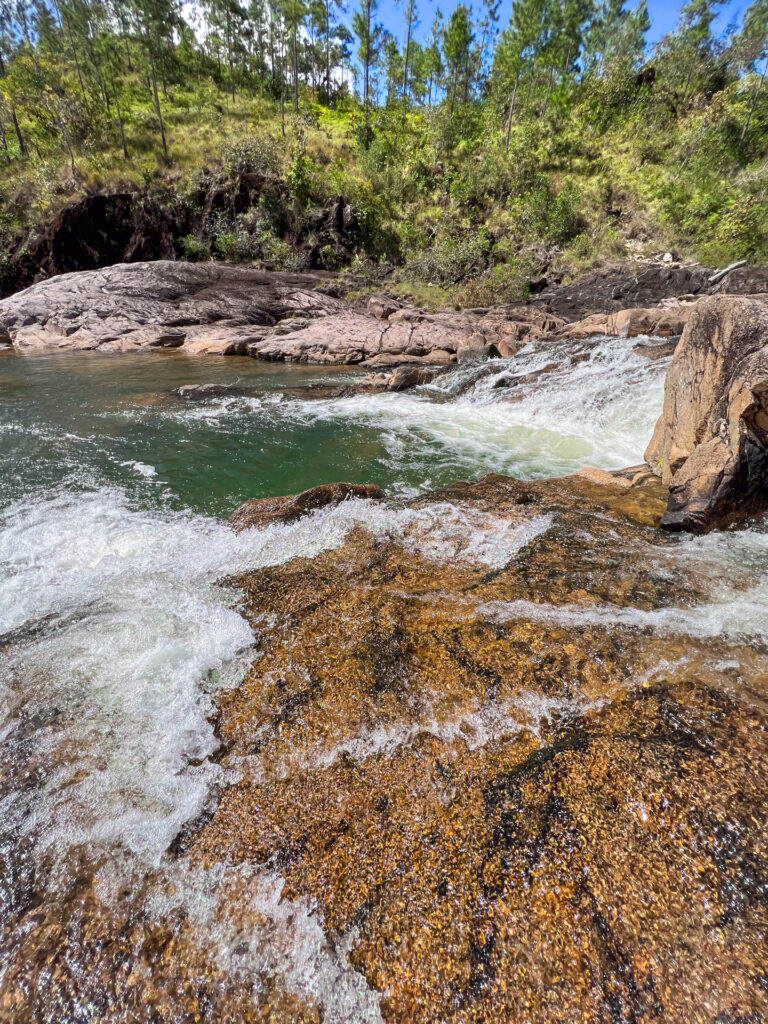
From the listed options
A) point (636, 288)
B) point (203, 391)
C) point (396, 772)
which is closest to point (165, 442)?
point (203, 391)

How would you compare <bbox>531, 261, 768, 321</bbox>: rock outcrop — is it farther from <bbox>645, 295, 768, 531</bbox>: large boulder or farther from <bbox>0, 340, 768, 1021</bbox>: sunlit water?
<bbox>645, 295, 768, 531</bbox>: large boulder

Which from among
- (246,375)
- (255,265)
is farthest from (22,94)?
(246,375)

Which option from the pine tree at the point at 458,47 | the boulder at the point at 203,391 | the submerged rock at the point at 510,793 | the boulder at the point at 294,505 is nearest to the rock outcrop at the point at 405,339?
the boulder at the point at 203,391

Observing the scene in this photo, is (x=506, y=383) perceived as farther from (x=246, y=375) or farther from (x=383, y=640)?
(x=383, y=640)

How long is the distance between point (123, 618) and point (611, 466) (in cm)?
650

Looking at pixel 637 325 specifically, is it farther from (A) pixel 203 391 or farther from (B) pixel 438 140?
(B) pixel 438 140

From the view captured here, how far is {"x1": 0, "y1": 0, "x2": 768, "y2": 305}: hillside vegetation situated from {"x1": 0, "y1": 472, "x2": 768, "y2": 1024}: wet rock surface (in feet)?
63.8

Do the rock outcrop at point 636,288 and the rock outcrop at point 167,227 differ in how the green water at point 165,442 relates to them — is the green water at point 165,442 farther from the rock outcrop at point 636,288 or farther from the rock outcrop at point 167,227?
the rock outcrop at point 167,227

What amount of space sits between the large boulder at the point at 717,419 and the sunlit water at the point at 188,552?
433 millimetres

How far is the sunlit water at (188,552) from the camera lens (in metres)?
1.70

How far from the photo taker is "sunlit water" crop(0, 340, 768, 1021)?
5.58 ft

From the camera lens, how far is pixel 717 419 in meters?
4.46

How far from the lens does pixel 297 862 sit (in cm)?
155

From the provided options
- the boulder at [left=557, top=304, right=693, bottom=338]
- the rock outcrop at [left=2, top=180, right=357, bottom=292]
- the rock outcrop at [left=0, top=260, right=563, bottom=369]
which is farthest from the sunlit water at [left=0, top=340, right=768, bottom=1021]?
the rock outcrop at [left=2, top=180, right=357, bottom=292]
